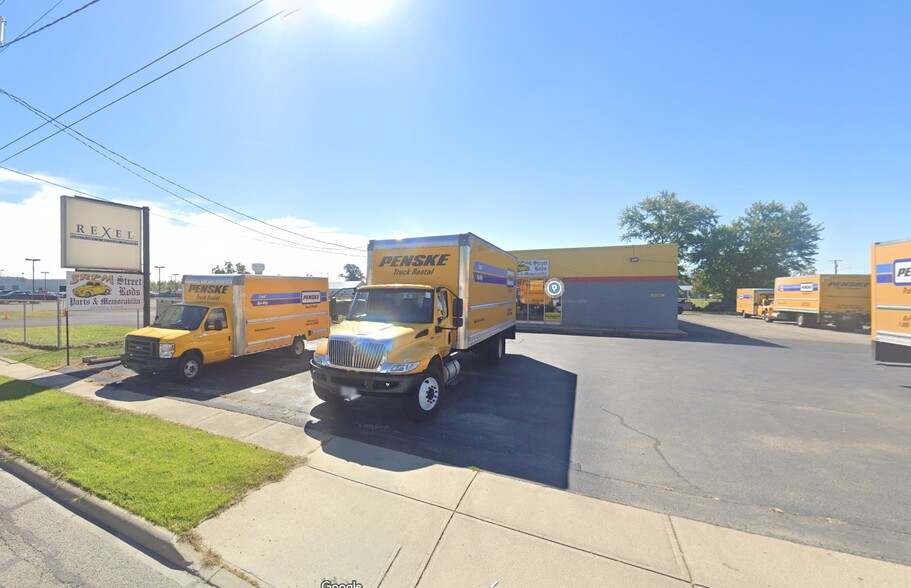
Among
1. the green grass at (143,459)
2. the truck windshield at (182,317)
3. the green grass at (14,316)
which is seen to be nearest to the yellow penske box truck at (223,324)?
the truck windshield at (182,317)

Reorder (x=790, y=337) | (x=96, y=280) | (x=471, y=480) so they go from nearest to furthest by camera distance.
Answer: (x=471, y=480) → (x=96, y=280) → (x=790, y=337)

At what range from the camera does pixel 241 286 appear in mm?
10250

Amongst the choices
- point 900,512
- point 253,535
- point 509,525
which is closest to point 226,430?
point 253,535

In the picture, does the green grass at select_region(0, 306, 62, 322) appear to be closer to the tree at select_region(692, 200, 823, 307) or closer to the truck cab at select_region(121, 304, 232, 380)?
the truck cab at select_region(121, 304, 232, 380)

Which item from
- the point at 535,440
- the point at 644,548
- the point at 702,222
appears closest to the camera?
the point at 644,548

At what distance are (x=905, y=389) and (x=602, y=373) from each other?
686 centimetres

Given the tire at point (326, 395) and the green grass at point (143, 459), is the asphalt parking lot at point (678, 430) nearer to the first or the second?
the tire at point (326, 395)

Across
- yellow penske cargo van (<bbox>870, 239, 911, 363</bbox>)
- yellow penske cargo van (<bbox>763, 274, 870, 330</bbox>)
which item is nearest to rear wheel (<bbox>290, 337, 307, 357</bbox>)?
yellow penske cargo van (<bbox>870, 239, 911, 363</bbox>)

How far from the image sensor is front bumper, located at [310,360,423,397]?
18.9 feet

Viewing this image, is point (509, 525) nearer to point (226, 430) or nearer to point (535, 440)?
point (535, 440)

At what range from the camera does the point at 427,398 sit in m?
6.24

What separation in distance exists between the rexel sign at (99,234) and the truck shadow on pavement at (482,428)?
10949mm

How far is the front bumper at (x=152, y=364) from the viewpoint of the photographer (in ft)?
27.4

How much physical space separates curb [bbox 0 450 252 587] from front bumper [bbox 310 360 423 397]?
2934mm
